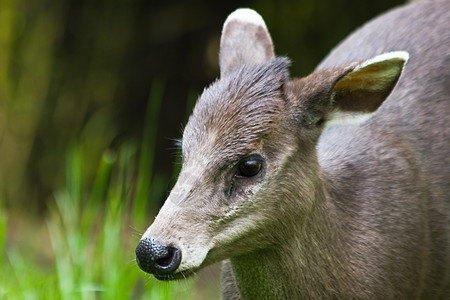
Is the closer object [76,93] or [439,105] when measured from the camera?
[439,105]

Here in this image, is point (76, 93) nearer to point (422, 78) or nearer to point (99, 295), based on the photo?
point (99, 295)

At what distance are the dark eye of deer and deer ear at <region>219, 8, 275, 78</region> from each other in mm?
766

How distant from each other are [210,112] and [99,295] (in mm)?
1778

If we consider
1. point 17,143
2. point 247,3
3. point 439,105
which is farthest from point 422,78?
point 17,143

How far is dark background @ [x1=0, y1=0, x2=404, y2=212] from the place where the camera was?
8.47 metres

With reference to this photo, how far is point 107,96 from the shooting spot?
9.01 meters

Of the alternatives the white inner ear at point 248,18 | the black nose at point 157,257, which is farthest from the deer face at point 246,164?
the white inner ear at point 248,18

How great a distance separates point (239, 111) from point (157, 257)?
737 mm

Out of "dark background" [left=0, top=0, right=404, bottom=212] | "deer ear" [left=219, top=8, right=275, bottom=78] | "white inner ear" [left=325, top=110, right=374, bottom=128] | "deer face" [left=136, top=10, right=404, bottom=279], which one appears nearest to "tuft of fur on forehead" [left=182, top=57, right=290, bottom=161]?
"deer face" [left=136, top=10, right=404, bottom=279]

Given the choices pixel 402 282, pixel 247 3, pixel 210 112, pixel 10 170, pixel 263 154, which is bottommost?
pixel 402 282

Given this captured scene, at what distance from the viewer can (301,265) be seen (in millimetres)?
3688

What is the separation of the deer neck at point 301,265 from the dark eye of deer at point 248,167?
334 mm

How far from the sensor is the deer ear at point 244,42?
417cm

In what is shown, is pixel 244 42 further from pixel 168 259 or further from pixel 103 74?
pixel 103 74
